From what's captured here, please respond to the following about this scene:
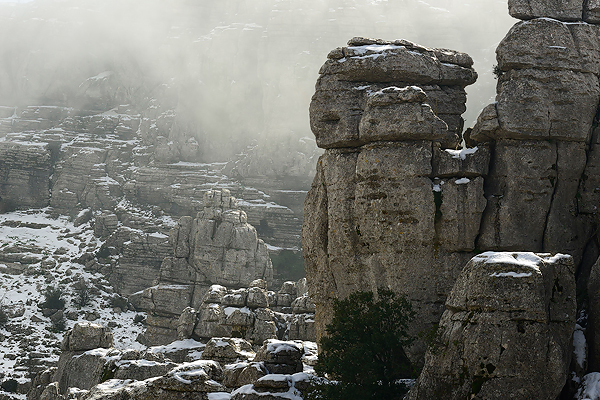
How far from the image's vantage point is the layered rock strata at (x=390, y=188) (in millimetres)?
28062

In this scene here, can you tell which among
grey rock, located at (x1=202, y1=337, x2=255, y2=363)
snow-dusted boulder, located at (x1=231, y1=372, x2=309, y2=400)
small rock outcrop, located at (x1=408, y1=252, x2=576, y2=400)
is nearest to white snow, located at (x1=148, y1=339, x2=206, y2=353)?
grey rock, located at (x1=202, y1=337, x2=255, y2=363)

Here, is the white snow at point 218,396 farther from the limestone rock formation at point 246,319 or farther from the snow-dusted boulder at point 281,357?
the limestone rock formation at point 246,319

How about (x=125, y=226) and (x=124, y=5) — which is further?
(x=124, y=5)

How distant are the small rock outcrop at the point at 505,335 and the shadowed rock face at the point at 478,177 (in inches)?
276

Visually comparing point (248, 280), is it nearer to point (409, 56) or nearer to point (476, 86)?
point (409, 56)

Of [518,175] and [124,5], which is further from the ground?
[124,5]

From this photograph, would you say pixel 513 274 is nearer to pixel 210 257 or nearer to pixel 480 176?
pixel 480 176

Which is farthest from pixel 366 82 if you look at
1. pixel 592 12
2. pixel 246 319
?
pixel 246 319

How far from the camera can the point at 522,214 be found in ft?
93.7

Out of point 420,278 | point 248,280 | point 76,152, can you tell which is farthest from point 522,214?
point 76,152

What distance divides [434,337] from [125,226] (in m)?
96.2

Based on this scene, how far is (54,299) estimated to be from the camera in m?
90.4

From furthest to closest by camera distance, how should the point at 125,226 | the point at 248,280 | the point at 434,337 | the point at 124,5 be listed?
the point at 124,5 < the point at 125,226 < the point at 248,280 < the point at 434,337

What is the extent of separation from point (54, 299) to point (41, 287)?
728cm
